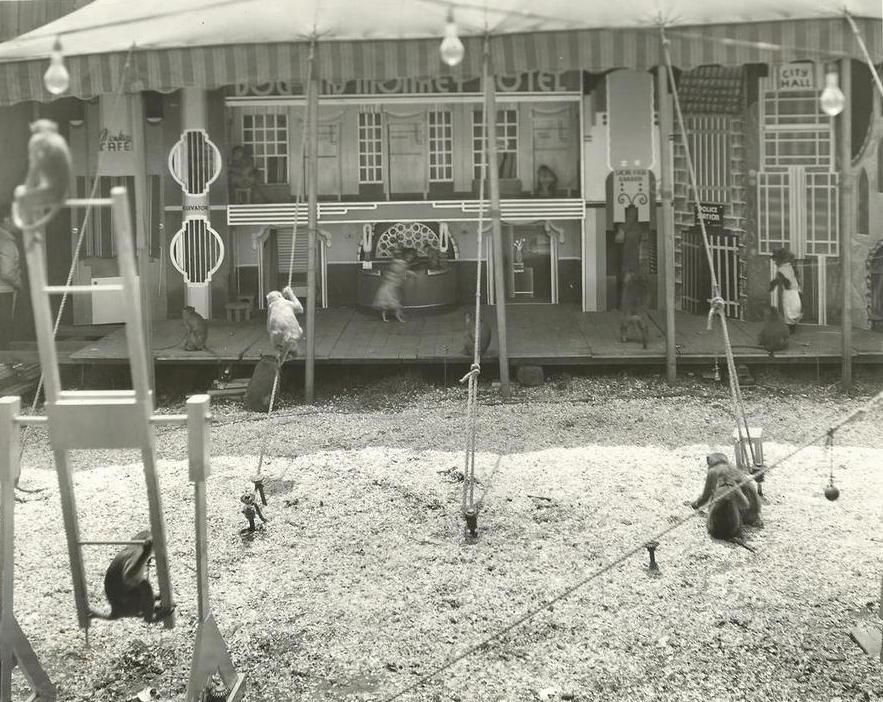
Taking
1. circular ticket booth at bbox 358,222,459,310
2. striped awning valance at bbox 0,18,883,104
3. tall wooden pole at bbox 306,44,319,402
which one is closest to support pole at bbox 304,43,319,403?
tall wooden pole at bbox 306,44,319,402

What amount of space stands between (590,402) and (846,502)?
3.49 meters

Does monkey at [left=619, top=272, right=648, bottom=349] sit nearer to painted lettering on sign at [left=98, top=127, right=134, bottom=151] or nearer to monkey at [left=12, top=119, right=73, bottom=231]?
painted lettering on sign at [left=98, top=127, right=134, bottom=151]

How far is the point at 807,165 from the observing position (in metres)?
12.6

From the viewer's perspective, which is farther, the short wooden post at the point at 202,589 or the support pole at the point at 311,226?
the support pole at the point at 311,226

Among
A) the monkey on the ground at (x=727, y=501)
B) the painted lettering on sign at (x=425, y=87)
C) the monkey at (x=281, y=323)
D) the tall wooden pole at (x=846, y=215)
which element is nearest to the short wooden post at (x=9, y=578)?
the monkey on the ground at (x=727, y=501)

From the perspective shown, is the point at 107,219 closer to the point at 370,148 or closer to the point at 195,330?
the point at 195,330

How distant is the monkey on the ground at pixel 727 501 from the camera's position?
6879mm

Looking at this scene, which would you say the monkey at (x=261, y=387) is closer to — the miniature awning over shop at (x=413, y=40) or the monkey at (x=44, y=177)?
the miniature awning over shop at (x=413, y=40)

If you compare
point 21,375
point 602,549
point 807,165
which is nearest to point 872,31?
point 807,165

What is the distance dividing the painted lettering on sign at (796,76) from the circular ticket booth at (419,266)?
4.91 meters

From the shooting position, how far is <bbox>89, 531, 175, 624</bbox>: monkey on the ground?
486cm

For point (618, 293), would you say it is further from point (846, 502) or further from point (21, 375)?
point (21, 375)

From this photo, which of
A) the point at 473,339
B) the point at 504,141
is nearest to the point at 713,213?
the point at 504,141

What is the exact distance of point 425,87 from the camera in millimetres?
14148
